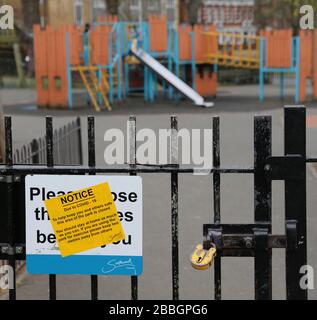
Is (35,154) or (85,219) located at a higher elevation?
(85,219)

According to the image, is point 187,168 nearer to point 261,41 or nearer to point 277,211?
point 277,211

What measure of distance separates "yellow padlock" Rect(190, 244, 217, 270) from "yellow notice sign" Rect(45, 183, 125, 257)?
0.40 metres

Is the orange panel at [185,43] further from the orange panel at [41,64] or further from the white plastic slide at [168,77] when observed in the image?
the orange panel at [41,64]

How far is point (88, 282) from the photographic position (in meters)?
5.93

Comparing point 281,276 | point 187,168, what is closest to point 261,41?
point 281,276

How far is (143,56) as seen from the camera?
83.6 feet

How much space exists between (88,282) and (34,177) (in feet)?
8.27

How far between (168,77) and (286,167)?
72.0ft

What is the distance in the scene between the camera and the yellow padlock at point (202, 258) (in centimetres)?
330

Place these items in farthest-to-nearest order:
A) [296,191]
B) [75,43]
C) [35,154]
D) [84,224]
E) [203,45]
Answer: [203,45], [75,43], [35,154], [84,224], [296,191]

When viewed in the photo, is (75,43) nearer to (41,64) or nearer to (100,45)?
(100,45)

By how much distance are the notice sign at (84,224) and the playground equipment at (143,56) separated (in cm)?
2000
